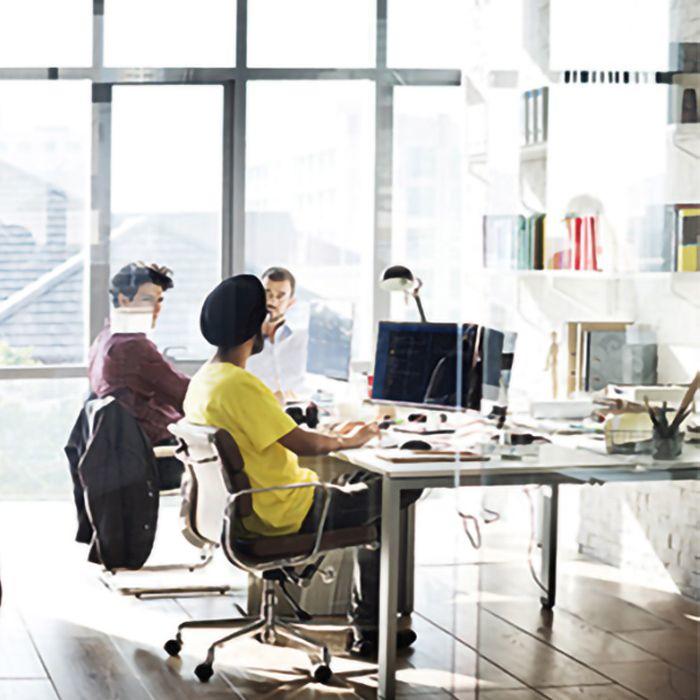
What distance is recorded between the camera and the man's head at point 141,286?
152 inches

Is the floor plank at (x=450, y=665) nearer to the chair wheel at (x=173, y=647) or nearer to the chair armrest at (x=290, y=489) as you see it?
the chair armrest at (x=290, y=489)

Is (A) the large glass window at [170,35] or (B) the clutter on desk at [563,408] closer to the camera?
(B) the clutter on desk at [563,408]

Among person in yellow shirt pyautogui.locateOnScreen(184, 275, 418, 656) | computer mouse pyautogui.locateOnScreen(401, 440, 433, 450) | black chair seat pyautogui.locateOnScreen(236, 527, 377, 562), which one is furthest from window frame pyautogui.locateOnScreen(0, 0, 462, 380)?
black chair seat pyautogui.locateOnScreen(236, 527, 377, 562)

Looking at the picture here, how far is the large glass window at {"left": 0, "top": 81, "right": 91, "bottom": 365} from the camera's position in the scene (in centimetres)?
377

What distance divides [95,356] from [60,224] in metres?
0.38

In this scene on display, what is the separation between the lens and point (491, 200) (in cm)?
296

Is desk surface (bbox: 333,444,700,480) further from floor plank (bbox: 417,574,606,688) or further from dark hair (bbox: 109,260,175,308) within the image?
dark hair (bbox: 109,260,175,308)

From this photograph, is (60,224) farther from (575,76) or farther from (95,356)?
(575,76)

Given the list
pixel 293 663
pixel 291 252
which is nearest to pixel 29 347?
pixel 291 252

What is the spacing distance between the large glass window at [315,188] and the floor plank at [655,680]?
156 centimetres

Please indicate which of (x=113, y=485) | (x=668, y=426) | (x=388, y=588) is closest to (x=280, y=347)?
(x=113, y=485)

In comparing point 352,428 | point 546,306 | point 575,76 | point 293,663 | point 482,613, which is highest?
point 575,76

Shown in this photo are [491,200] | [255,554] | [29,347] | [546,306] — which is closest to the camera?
[546,306]

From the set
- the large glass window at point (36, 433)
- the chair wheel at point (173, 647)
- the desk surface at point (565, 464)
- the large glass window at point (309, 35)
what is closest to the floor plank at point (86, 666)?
the chair wheel at point (173, 647)
